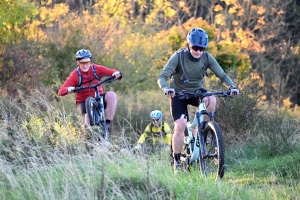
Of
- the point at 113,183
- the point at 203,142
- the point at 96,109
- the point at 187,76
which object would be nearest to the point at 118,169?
the point at 113,183

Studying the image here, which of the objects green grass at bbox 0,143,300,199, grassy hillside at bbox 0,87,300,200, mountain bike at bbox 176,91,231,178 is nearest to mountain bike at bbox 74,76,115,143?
grassy hillside at bbox 0,87,300,200

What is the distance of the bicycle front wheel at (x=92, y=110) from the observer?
10.7 m

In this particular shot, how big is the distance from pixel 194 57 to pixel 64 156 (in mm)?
2064

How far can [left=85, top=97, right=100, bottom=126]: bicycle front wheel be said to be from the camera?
10.7 m

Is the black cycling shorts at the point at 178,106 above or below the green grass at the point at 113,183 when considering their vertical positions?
above

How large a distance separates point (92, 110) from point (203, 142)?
9.23ft

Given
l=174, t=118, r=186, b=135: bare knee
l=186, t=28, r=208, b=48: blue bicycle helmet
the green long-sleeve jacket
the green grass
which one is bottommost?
the green grass

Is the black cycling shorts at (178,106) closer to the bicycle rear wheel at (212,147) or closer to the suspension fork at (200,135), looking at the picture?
the suspension fork at (200,135)

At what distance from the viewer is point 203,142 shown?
841 cm

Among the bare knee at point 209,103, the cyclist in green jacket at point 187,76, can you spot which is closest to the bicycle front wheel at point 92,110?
Result: the cyclist in green jacket at point 187,76

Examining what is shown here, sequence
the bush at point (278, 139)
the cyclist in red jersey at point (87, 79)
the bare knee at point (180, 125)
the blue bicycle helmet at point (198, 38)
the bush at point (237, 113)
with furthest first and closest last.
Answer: the bush at point (237, 113) < the cyclist in red jersey at point (87, 79) < the bush at point (278, 139) < the bare knee at point (180, 125) < the blue bicycle helmet at point (198, 38)

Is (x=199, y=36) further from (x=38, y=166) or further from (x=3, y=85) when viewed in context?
(x=3, y=85)

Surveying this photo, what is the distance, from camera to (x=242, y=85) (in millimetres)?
12531

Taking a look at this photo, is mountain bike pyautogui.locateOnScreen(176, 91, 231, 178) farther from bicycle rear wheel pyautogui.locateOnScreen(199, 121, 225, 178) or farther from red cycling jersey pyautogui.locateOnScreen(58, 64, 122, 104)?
red cycling jersey pyautogui.locateOnScreen(58, 64, 122, 104)
